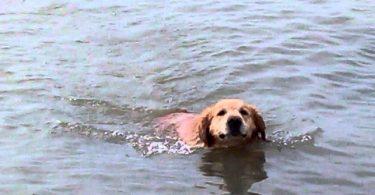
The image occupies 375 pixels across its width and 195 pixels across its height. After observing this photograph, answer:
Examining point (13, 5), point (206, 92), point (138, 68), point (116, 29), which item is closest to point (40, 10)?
point (13, 5)

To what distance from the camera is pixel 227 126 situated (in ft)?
26.3

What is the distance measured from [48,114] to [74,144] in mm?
1178

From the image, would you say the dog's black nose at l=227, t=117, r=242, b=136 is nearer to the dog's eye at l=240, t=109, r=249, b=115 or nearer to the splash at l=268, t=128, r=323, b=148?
the dog's eye at l=240, t=109, r=249, b=115

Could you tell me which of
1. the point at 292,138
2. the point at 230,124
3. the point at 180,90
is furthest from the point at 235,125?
the point at 180,90

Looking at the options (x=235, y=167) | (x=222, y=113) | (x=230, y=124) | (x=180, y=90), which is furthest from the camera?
(x=180, y=90)

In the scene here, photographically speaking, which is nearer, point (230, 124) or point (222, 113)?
point (230, 124)

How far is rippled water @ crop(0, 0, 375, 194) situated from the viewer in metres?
7.17

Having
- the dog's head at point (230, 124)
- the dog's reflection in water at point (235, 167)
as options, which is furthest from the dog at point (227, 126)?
the dog's reflection in water at point (235, 167)

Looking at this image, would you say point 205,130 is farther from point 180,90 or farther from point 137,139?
point 180,90

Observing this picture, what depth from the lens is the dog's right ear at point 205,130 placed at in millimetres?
8258

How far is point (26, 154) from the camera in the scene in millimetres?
7754

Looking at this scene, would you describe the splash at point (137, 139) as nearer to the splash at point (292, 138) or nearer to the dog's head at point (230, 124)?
the dog's head at point (230, 124)

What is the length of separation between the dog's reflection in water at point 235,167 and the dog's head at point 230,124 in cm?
13

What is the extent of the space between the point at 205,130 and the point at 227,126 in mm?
331
